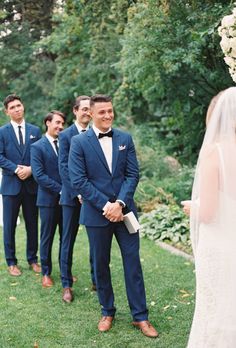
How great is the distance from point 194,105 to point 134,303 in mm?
6783

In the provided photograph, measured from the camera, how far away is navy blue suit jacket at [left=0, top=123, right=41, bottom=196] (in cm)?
651

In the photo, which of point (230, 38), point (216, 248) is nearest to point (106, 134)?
point (230, 38)

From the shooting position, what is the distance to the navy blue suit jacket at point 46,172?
6.04 meters

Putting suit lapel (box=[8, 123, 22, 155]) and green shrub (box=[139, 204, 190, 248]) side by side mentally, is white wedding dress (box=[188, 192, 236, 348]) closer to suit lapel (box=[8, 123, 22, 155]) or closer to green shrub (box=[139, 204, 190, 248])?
suit lapel (box=[8, 123, 22, 155])

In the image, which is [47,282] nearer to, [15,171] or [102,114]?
[15,171]

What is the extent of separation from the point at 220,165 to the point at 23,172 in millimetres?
3614

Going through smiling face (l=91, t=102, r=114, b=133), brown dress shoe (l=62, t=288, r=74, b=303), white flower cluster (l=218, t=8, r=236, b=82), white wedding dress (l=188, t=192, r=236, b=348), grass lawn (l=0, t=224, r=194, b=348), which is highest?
white flower cluster (l=218, t=8, r=236, b=82)

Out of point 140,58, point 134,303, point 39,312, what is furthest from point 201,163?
point 140,58

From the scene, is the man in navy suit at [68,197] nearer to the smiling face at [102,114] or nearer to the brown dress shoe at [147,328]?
the smiling face at [102,114]

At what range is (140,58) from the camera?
8688 millimetres

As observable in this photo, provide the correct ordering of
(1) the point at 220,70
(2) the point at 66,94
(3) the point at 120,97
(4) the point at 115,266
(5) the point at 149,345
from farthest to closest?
(2) the point at 66,94 → (3) the point at 120,97 → (1) the point at 220,70 → (4) the point at 115,266 → (5) the point at 149,345

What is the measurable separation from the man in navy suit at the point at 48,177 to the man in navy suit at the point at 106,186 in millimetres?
1374

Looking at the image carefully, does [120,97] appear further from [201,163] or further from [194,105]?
[201,163]

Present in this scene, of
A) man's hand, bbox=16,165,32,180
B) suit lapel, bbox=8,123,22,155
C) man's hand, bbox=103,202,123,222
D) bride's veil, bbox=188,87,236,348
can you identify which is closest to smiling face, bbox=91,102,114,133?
man's hand, bbox=103,202,123,222
